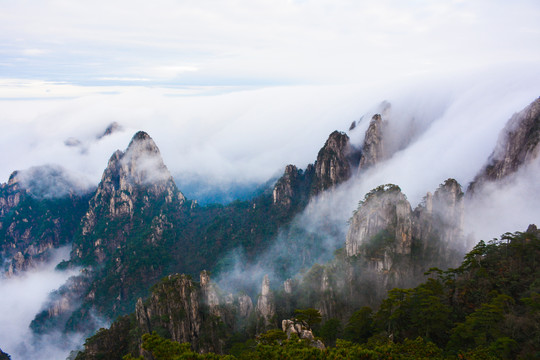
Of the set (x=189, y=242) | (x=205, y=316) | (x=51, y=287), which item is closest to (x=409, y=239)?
(x=205, y=316)

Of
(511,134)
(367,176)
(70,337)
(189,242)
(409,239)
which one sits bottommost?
(70,337)

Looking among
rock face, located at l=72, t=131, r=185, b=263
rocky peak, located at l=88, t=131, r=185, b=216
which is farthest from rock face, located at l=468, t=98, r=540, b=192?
rocky peak, located at l=88, t=131, r=185, b=216

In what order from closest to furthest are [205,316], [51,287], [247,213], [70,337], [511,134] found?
1. [205,316]
2. [511,134]
3. [70,337]
4. [51,287]
5. [247,213]

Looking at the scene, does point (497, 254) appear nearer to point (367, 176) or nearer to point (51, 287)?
point (367, 176)

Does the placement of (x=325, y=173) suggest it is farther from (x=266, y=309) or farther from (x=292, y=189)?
(x=266, y=309)

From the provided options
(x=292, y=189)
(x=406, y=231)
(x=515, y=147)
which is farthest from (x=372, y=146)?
(x=406, y=231)

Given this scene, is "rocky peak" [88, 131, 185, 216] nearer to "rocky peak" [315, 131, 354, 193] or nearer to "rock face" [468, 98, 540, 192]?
"rocky peak" [315, 131, 354, 193]
